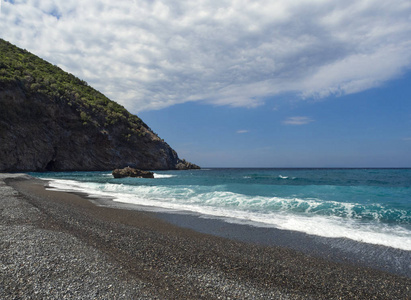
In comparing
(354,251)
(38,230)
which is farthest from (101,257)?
(354,251)

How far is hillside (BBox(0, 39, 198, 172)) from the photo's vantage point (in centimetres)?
4881

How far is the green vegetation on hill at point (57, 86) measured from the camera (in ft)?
172

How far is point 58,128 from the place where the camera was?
56406 mm

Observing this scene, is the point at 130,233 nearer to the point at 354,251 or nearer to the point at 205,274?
the point at 205,274

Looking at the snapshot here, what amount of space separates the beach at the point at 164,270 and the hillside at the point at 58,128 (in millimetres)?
53490

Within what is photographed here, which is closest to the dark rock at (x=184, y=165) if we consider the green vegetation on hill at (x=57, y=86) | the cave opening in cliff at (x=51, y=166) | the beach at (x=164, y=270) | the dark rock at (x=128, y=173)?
the green vegetation on hill at (x=57, y=86)

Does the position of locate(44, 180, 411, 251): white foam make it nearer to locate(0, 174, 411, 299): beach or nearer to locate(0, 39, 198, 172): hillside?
locate(0, 174, 411, 299): beach

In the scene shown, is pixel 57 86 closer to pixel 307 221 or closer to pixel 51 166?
pixel 51 166

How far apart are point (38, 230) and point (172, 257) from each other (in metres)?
4.14

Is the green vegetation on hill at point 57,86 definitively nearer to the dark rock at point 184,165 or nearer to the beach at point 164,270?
the dark rock at point 184,165

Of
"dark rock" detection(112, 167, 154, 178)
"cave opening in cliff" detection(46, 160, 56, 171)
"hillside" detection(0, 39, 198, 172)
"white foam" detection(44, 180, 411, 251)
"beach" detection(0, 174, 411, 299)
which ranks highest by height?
"hillside" detection(0, 39, 198, 172)

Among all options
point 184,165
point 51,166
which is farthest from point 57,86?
point 184,165

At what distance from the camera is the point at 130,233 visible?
7535mm

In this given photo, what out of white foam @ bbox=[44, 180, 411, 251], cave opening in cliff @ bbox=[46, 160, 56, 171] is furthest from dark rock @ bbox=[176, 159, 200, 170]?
white foam @ bbox=[44, 180, 411, 251]
